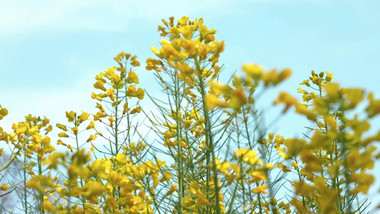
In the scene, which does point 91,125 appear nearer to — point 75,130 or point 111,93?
point 75,130

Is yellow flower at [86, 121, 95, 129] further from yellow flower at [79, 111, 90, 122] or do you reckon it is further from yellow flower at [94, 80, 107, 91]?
yellow flower at [94, 80, 107, 91]

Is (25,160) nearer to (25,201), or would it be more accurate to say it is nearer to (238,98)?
(25,201)

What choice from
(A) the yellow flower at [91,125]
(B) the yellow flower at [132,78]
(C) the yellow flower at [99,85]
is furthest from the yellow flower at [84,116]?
(B) the yellow flower at [132,78]

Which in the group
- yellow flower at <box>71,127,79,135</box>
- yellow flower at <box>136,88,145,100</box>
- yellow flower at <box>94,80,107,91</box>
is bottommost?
yellow flower at <box>71,127,79,135</box>

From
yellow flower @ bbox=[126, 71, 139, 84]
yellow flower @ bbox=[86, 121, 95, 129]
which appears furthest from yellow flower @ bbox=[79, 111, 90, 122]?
yellow flower @ bbox=[126, 71, 139, 84]

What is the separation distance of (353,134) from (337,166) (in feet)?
0.36

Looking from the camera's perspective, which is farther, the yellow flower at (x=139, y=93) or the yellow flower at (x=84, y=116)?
the yellow flower at (x=84, y=116)

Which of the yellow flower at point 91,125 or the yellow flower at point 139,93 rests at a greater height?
the yellow flower at point 139,93

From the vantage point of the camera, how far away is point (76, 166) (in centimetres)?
137

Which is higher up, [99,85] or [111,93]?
[99,85]

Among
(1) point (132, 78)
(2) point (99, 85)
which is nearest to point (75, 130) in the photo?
(2) point (99, 85)

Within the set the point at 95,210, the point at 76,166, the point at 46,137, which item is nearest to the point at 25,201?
the point at 46,137

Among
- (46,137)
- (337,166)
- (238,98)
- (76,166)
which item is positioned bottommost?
(337,166)

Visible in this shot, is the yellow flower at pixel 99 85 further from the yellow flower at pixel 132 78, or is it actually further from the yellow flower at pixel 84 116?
the yellow flower at pixel 84 116
